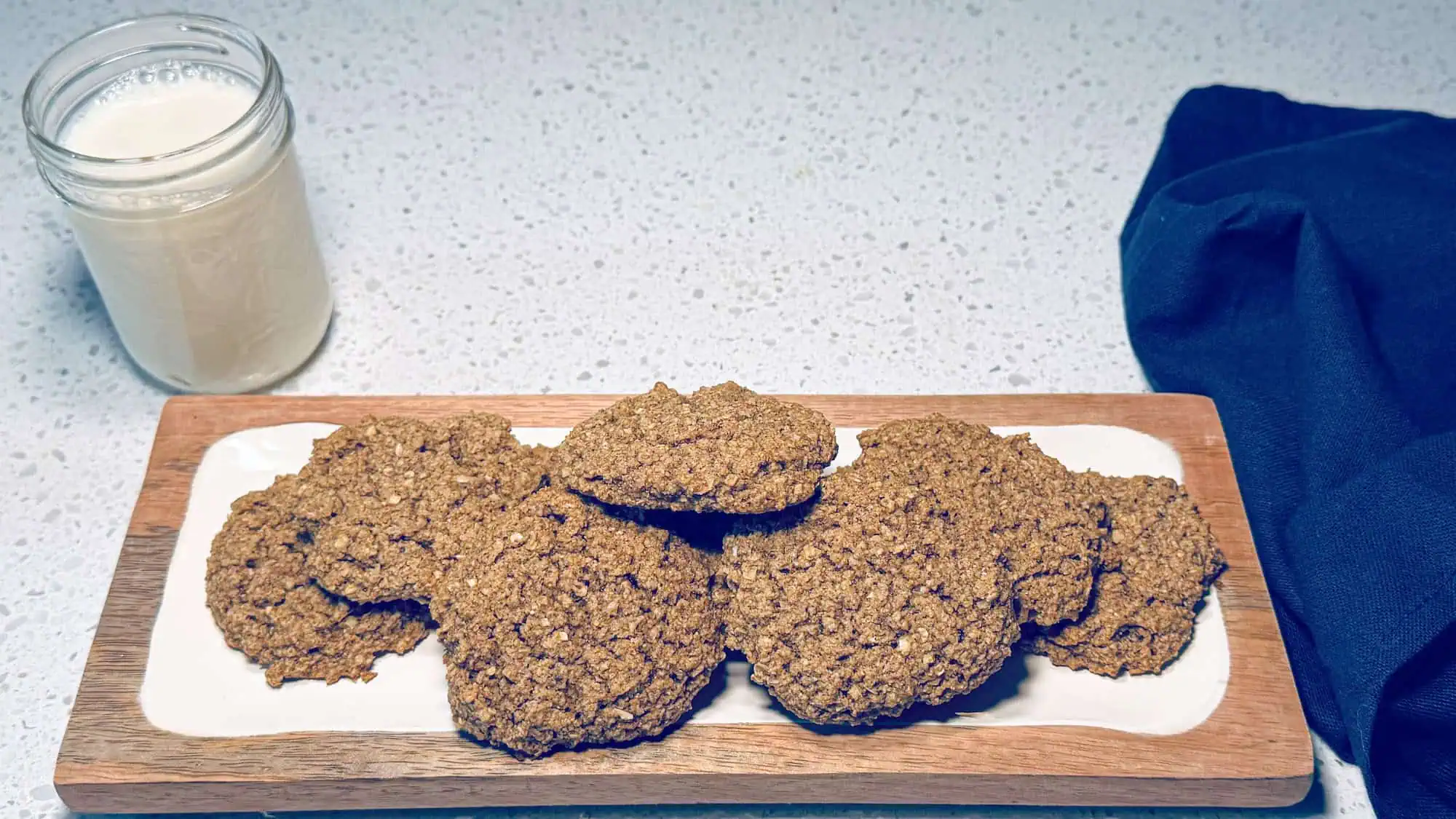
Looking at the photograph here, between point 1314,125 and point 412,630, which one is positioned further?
point 1314,125

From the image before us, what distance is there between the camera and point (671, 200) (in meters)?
2.06

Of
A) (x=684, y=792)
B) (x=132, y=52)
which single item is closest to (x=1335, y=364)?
(x=684, y=792)

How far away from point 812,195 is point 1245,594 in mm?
940

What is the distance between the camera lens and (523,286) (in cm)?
196

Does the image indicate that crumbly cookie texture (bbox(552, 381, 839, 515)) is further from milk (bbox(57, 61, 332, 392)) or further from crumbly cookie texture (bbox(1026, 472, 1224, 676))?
milk (bbox(57, 61, 332, 392))

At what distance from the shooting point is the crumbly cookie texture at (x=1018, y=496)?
132cm

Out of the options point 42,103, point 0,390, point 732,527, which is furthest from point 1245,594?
point 0,390

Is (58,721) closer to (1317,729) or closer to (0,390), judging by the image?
(0,390)

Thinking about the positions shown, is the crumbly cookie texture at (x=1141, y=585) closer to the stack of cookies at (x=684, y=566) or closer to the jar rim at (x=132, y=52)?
the stack of cookies at (x=684, y=566)

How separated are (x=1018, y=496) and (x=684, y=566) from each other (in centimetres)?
35

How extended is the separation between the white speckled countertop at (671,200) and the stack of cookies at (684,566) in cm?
45

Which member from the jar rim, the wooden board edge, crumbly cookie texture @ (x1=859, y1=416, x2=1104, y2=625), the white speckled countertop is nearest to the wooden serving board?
the wooden board edge

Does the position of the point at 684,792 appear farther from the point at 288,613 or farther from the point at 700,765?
the point at 288,613

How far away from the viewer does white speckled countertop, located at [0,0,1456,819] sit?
72.3 inches
